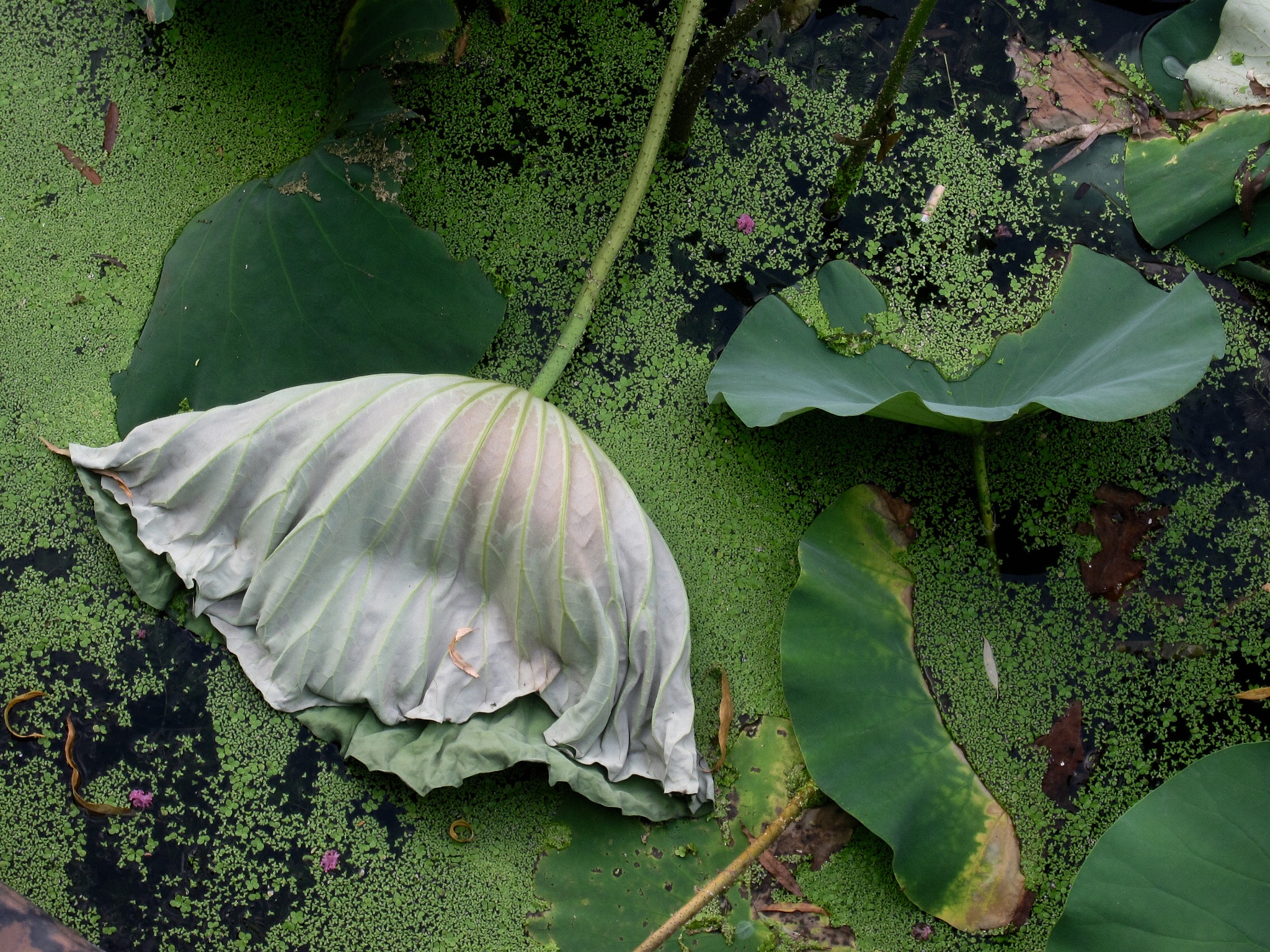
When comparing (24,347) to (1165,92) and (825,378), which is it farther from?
(1165,92)

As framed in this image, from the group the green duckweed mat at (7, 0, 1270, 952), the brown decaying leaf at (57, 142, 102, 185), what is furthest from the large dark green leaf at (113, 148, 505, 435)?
the brown decaying leaf at (57, 142, 102, 185)

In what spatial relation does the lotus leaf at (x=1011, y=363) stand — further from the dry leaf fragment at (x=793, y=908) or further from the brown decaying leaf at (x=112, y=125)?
the brown decaying leaf at (x=112, y=125)

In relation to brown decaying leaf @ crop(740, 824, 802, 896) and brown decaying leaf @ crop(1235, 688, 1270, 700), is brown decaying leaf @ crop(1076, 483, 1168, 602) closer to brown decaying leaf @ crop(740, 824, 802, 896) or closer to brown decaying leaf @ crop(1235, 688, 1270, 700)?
brown decaying leaf @ crop(1235, 688, 1270, 700)

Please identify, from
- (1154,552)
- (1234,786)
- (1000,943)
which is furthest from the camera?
(1154,552)

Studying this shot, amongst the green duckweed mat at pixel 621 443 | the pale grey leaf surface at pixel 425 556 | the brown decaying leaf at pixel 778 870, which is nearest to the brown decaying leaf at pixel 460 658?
the pale grey leaf surface at pixel 425 556

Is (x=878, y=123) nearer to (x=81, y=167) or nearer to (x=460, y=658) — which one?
(x=460, y=658)

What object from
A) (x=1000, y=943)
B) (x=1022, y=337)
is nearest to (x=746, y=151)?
(x=1022, y=337)

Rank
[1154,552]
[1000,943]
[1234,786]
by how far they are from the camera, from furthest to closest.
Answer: [1154,552]
[1000,943]
[1234,786]
